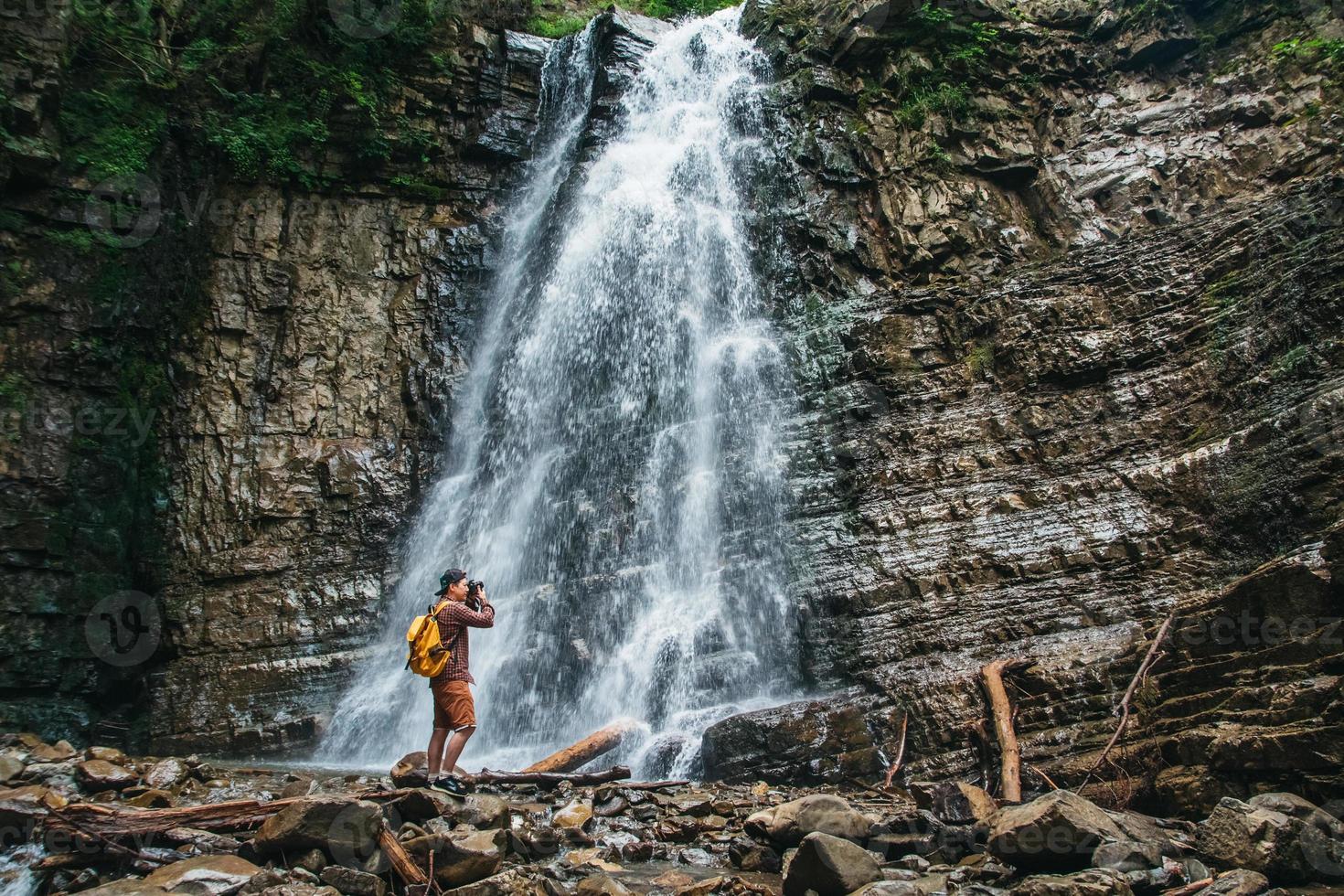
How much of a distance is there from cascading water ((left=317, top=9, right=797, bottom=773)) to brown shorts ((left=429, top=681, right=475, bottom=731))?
87.3 inches

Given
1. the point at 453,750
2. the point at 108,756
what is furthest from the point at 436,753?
the point at 108,756

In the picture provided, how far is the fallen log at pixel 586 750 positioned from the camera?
6.95 meters

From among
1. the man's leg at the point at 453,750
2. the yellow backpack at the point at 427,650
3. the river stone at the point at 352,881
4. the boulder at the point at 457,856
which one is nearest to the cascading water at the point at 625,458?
the man's leg at the point at 453,750

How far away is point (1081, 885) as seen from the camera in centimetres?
344

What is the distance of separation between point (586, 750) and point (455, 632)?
76.1 inches

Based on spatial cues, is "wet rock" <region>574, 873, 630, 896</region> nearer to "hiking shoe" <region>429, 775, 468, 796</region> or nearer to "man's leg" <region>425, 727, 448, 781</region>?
"hiking shoe" <region>429, 775, 468, 796</region>

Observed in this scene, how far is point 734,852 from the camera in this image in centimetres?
465

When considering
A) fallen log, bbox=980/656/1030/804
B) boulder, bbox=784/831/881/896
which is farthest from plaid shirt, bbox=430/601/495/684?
fallen log, bbox=980/656/1030/804

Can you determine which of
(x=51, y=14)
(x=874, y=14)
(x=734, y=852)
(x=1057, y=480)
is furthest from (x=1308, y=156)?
(x=51, y=14)

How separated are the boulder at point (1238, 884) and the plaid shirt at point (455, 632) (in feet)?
15.4

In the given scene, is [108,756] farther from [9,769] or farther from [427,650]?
[427,650]

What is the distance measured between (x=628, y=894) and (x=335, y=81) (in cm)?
1497

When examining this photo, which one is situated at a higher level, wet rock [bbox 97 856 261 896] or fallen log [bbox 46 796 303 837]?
fallen log [bbox 46 796 303 837]

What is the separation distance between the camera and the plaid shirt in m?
6.10
